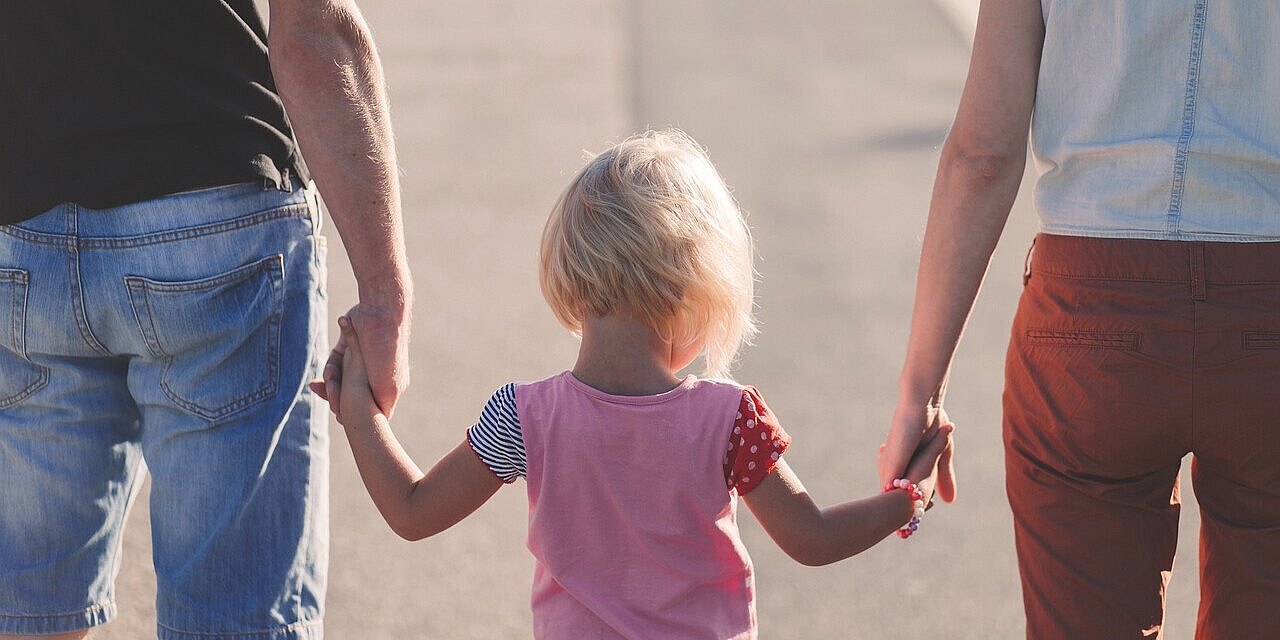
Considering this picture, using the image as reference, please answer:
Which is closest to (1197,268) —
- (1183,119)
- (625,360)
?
(1183,119)

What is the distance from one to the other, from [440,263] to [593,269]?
17.8 ft

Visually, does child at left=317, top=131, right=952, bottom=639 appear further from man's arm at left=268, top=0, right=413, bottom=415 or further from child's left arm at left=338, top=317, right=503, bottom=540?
man's arm at left=268, top=0, right=413, bottom=415

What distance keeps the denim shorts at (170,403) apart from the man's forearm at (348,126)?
3.4 inches

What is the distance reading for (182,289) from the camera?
2.31m

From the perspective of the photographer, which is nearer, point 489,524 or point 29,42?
point 29,42

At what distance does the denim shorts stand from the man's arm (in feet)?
0.27

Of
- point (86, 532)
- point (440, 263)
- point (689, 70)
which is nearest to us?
point (86, 532)

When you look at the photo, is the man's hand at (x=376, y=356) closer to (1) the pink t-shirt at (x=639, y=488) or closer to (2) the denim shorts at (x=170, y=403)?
(2) the denim shorts at (x=170, y=403)

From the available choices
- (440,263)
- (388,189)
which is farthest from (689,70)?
(388,189)

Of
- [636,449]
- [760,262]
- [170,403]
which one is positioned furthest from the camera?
[760,262]

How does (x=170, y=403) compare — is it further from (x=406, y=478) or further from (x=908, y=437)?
(x=908, y=437)

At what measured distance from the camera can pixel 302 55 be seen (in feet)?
7.63

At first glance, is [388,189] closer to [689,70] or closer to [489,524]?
[489,524]

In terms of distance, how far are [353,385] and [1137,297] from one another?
1196 millimetres
